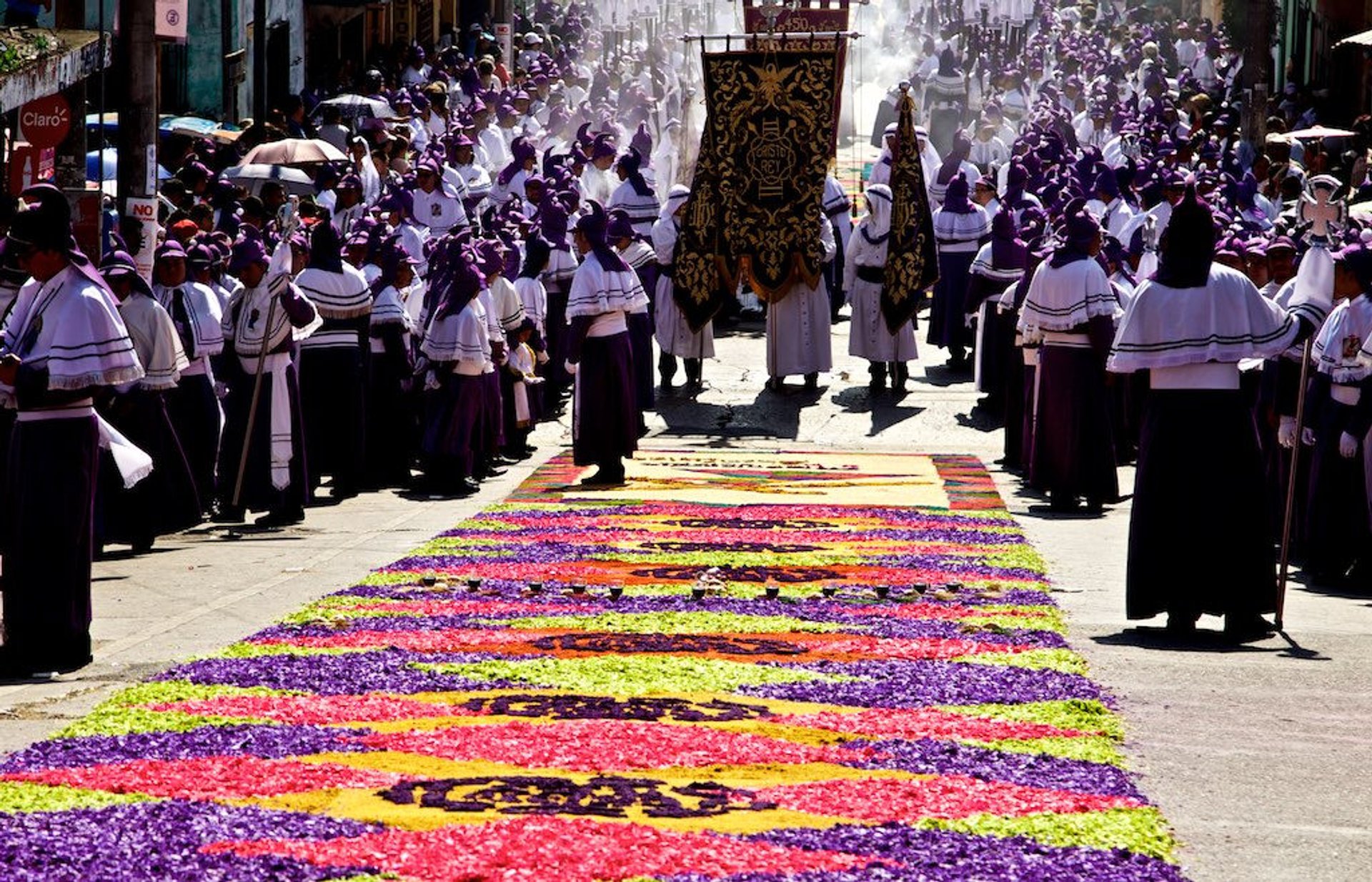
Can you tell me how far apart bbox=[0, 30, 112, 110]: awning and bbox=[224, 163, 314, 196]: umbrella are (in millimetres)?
1617

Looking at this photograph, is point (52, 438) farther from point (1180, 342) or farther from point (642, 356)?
point (642, 356)

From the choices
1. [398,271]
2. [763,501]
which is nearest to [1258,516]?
[763,501]

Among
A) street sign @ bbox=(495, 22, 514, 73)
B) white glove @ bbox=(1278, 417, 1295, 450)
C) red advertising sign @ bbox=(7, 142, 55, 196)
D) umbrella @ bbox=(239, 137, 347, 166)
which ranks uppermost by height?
street sign @ bbox=(495, 22, 514, 73)

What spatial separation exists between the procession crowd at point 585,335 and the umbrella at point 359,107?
148 millimetres

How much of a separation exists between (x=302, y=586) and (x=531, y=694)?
347 centimetres

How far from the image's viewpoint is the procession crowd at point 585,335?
A: 10.9m

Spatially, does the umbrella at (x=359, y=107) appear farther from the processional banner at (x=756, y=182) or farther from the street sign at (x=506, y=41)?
the street sign at (x=506, y=41)

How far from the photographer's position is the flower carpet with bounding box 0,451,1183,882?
736cm

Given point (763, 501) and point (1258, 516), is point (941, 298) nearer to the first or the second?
point (763, 501)

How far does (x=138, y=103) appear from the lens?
17.2m

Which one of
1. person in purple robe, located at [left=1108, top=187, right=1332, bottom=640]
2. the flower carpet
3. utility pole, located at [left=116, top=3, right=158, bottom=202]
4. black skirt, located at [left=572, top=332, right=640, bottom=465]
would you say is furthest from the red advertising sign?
person in purple robe, located at [left=1108, top=187, right=1332, bottom=640]

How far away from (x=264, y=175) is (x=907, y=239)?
5917 mm

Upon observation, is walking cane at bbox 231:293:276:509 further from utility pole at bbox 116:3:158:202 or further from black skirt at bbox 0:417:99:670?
black skirt at bbox 0:417:99:670

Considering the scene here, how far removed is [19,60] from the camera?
20.8 metres
